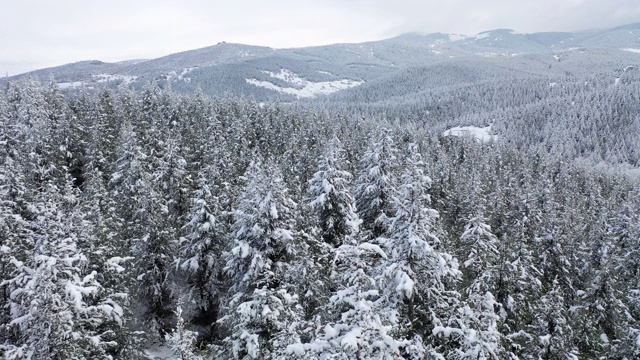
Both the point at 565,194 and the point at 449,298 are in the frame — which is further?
the point at 565,194

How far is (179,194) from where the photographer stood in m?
32.0

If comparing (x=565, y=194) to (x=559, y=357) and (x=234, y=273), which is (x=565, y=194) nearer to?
(x=559, y=357)

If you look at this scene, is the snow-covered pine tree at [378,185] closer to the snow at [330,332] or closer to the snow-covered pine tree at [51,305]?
the snow-covered pine tree at [51,305]

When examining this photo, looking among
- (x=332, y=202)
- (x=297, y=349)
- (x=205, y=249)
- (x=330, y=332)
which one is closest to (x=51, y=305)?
(x=297, y=349)

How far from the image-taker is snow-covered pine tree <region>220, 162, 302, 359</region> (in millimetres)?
14922

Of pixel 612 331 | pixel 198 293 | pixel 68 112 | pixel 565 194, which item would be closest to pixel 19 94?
pixel 68 112

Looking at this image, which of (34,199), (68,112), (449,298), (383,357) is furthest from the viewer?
(68,112)

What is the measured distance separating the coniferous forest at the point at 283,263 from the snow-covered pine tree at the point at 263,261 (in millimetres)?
93

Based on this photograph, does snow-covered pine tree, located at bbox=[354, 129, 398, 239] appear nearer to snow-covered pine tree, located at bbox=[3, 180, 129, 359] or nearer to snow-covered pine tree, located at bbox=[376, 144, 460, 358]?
snow-covered pine tree, located at bbox=[376, 144, 460, 358]

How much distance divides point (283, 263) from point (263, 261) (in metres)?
1.05

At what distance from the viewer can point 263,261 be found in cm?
1789

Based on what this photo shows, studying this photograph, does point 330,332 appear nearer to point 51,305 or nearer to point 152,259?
point 51,305

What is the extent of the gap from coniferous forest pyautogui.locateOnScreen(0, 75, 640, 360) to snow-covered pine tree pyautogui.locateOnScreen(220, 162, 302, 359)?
0.31 ft

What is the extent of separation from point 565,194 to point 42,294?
243ft
